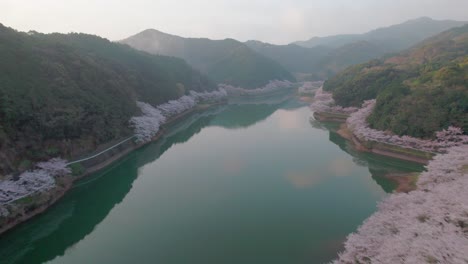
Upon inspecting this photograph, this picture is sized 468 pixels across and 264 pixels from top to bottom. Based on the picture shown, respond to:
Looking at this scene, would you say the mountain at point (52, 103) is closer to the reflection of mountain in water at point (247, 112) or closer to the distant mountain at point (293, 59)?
the reflection of mountain in water at point (247, 112)

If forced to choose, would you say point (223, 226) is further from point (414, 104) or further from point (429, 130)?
point (414, 104)

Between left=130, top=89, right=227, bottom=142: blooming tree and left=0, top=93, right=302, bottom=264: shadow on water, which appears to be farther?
left=130, top=89, right=227, bottom=142: blooming tree

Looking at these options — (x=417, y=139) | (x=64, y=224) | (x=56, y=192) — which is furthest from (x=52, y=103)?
(x=417, y=139)

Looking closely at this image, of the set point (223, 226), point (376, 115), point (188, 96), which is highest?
point (188, 96)

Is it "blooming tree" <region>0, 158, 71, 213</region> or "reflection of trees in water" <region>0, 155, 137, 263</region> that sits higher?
"blooming tree" <region>0, 158, 71, 213</region>

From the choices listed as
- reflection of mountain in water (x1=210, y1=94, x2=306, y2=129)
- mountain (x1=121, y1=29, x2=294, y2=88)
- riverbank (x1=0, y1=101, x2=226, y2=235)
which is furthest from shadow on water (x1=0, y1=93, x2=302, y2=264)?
mountain (x1=121, y1=29, x2=294, y2=88)

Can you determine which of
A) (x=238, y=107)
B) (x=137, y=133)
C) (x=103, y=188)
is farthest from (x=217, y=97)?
(x=103, y=188)

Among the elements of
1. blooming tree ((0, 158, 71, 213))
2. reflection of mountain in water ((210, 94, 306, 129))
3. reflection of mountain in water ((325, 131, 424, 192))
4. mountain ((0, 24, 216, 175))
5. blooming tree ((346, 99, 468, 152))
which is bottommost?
reflection of mountain in water ((325, 131, 424, 192))

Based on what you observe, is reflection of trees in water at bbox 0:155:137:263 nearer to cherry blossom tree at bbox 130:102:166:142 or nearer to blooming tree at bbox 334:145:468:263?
cherry blossom tree at bbox 130:102:166:142
